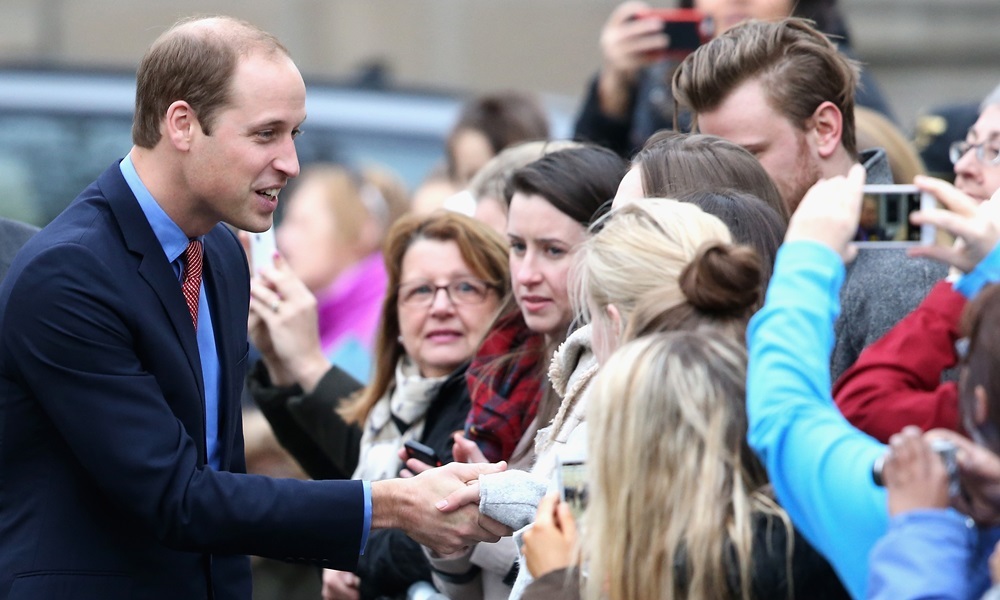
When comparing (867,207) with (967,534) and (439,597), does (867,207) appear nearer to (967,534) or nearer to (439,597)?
→ (967,534)

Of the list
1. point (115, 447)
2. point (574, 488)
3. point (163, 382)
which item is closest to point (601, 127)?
A: point (163, 382)

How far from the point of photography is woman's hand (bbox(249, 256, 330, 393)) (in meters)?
4.46

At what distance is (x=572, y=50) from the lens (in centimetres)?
1220

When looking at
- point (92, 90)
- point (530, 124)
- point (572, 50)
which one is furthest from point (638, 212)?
point (572, 50)

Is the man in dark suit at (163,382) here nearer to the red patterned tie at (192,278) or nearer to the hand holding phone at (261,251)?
the red patterned tie at (192,278)

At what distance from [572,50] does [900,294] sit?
30.1ft

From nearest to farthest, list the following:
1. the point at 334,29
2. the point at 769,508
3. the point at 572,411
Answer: the point at 769,508 → the point at 572,411 → the point at 334,29

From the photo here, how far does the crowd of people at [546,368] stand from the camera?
2.37 metres

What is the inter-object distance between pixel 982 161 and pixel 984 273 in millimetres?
1164

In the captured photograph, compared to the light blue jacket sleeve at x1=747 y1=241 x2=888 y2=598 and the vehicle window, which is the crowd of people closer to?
the light blue jacket sleeve at x1=747 y1=241 x2=888 y2=598

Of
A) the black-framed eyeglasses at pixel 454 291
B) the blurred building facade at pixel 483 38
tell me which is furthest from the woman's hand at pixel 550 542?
the blurred building facade at pixel 483 38

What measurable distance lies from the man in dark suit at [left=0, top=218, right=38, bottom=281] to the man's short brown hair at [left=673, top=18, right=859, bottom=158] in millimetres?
1768

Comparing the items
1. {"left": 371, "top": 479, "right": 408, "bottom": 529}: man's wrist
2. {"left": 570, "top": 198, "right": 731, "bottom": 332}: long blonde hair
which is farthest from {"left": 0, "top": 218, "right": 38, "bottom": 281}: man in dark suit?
{"left": 570, "top": 198, "right": 731, "bottom": 332}: long blonde hair

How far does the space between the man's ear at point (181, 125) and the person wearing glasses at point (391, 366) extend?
1220mm
